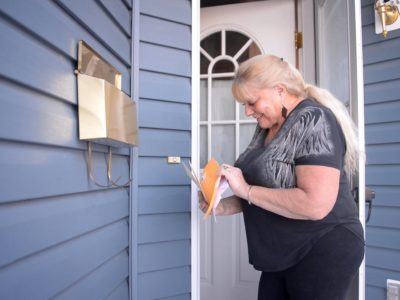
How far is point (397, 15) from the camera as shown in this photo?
1.60 m

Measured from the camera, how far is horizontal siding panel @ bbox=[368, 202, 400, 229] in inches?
67.2

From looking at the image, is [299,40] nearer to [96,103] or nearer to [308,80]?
[308,80]

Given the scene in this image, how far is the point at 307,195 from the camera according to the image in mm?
880

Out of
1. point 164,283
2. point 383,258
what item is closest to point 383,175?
point 383,258

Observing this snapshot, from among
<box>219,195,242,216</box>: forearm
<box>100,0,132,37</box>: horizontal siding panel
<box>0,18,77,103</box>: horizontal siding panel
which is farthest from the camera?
<box>219,195,242,216</box>: forearm

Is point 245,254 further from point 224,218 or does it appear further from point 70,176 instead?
point 70,176

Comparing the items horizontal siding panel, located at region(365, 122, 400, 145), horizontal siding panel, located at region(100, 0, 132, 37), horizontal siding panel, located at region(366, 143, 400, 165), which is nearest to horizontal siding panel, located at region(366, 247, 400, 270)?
horizontal siding panel, located at region(366, 143, 400, 165)

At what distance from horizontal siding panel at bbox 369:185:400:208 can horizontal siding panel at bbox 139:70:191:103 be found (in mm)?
1255

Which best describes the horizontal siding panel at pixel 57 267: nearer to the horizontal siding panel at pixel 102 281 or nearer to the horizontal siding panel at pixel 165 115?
the horizontal siding panel at pixel 102 281

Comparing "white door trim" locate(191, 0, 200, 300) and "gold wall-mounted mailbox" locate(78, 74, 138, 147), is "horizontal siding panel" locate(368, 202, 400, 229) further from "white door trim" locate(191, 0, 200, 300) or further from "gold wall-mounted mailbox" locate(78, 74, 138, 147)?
"gold wall-mounted mailbox" locate(78, 74, 138, 147)

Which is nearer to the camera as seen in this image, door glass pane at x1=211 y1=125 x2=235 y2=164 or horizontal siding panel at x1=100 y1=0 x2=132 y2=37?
horizontal siding panel at x1=100 y1=0 x2=132 y2=37

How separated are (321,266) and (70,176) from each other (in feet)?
2.76

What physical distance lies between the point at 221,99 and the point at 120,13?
1.10 metres

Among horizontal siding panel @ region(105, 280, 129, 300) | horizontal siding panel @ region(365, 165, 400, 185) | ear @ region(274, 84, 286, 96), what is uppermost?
ear @ region(274, 84, 286, 96)
